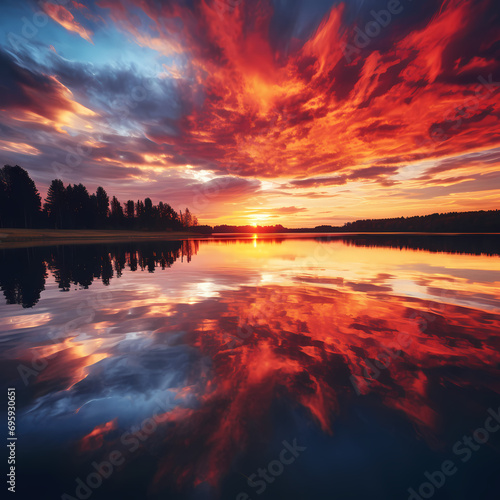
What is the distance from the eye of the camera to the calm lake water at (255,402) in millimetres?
3172

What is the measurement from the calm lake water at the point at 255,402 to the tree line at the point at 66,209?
325 ft

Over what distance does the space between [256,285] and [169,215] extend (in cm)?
14786

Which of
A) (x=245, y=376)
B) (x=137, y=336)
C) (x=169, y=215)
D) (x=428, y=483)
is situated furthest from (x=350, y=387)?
(x=169, y=215)

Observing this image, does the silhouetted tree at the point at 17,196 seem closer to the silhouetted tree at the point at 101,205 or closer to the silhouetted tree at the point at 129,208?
the silhouetted tree at the point at 101,205

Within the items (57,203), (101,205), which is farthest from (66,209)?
(101,205)

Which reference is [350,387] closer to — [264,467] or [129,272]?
[264,467]

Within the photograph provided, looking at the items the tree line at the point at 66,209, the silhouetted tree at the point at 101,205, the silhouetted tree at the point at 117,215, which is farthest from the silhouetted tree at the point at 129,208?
the silhouetted tree at the point at 101,205

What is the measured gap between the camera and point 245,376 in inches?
207

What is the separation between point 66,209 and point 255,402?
121 m

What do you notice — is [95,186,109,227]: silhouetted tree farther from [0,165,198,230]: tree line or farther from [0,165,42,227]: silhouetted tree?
[0,165,42,227]: silhouetted tree

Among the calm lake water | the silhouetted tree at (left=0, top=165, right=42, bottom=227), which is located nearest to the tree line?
the silhouetted tree at (left=0, top=165, right=42, bottom=227)

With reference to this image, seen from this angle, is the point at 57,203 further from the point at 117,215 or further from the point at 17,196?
the point at 117,215

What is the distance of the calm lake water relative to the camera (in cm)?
317

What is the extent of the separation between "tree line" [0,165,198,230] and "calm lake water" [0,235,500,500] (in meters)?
99.2
